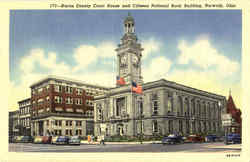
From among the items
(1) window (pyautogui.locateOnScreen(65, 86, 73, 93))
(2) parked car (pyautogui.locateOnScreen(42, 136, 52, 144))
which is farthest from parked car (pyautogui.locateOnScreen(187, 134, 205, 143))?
(1) window (pyautogui.locateOnScreen(65, 86, 73, 93))

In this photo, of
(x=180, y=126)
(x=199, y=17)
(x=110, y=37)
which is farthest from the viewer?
(x=180, y=126)

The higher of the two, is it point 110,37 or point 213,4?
point 213,4

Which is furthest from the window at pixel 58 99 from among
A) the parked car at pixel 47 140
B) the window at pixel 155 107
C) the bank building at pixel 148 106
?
the window at pixel 155 107

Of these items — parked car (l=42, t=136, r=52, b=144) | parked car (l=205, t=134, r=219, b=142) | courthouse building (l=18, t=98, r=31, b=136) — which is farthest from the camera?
parked car (l=42, t=136, r=52, b=144)

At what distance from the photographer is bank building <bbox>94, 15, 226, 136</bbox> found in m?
37.3

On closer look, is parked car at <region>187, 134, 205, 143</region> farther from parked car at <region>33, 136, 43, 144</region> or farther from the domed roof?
parked car at <region>33, 136, 43, 144</region>

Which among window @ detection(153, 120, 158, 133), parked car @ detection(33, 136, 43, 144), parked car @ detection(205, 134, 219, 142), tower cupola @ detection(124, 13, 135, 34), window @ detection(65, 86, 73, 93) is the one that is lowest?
parked car @ detection(33, 136, 43, 144)

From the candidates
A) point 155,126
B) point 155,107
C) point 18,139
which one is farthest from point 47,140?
point 155,107

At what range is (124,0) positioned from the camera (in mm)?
28359

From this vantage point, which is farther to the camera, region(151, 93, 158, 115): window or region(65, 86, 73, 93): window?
region(65, 86, 73, 93): window
